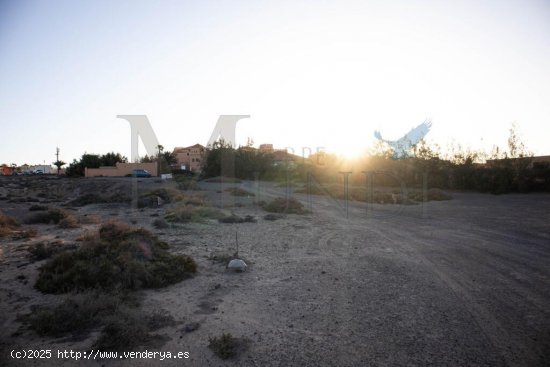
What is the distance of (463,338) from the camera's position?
3.58 m

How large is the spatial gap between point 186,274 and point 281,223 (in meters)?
6.06

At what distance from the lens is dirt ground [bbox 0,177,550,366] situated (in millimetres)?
3309

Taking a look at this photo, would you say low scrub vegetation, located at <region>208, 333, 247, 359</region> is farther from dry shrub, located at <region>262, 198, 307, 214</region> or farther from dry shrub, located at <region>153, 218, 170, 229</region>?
dry shrub, located at <region>262, 198, 307, 214</region>

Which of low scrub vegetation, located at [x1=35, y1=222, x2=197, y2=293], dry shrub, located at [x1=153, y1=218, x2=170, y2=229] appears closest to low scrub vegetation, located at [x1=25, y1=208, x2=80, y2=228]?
dry shrub, located at [x1=153, y1=218, x2=170, y2=229]

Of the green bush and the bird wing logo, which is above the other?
the bird wing logo

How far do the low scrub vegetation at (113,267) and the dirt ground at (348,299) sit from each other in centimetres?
22

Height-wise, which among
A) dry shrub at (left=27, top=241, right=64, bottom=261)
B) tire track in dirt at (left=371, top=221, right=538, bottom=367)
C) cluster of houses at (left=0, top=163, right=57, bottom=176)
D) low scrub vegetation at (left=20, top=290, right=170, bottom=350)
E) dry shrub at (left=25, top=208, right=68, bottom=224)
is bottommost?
tire track in dirt at (left=371, top=221, right=538, bottom=367)

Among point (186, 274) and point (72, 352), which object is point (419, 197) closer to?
point (186, 274)

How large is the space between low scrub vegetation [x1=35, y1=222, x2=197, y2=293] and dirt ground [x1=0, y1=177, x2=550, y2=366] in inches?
8.7

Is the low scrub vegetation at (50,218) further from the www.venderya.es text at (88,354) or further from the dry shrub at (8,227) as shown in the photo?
the www.venderya.es text at (88,354)

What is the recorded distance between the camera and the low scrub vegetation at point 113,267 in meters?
4.77

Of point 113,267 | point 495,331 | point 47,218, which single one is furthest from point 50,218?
A: point 495,331

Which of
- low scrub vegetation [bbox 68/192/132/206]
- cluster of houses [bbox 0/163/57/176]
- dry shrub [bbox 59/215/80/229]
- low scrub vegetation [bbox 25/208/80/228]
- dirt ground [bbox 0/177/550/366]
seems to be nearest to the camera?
dirt ground [bbox 0/177/550/366]

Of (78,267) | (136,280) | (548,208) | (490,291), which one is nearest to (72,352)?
(136,280)
